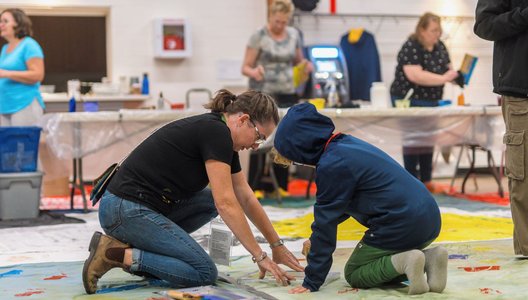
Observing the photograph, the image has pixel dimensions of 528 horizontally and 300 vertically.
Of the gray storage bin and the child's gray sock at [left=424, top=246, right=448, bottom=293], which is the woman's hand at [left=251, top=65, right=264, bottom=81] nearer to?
the gray storage bin

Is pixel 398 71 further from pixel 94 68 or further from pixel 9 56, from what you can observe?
pixel 94 68

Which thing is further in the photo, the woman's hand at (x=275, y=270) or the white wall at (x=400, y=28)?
the white wall at (x=400, y=28)

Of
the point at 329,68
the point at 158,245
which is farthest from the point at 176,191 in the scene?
the point at 329,68

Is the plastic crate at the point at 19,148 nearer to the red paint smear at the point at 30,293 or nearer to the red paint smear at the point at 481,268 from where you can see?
the red paint smear at the point at 30,293

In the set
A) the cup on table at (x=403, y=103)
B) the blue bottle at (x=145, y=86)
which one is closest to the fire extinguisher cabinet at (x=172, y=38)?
the blue bottle at (x=145, y=86)

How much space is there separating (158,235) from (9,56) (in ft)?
11.2

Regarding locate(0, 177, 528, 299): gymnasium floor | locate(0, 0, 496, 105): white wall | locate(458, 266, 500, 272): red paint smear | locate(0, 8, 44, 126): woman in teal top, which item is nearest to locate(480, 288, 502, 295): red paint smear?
locate(0, 177, 528, 299): gymnasium floor

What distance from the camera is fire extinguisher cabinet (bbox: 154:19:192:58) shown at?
28.8 feet

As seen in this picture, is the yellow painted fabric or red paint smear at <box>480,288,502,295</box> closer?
red paint smear at <box>480,288,502,295</box>

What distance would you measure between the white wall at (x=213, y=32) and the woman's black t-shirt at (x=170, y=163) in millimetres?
5513

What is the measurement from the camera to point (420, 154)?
7055mm

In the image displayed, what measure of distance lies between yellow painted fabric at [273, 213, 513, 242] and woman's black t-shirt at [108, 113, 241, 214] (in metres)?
1.57

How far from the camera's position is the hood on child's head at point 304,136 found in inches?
125

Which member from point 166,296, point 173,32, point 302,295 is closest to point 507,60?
point 302,295
